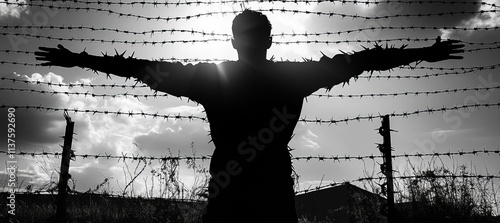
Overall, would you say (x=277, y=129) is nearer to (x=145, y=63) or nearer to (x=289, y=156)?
(x=289, y=156)

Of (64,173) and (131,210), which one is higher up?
(64,173)

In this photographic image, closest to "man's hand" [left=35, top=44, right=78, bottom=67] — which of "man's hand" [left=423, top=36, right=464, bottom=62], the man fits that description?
the man

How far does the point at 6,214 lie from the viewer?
18.1 feet

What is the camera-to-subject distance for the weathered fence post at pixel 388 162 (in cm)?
451

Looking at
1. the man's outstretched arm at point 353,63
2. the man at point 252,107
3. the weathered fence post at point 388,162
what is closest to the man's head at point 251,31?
the man at point 252,107

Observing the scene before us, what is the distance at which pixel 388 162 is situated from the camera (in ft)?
15.0

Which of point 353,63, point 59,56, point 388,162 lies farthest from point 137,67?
point 388,162

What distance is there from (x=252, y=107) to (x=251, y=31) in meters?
0.42

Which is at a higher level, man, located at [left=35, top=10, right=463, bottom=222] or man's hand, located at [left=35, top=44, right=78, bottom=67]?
man's hand, located at [left=35, top=44, right=78, bottom=67]

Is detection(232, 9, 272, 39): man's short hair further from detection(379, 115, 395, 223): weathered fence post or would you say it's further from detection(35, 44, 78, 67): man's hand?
detection(379, 115, 395, 223): weathered fence post

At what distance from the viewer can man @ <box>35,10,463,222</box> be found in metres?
2.08

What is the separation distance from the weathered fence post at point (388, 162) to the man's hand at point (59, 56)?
337cm

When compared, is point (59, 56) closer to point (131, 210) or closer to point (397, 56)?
point (397, 56)

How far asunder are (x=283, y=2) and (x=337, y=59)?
9.75 ft
